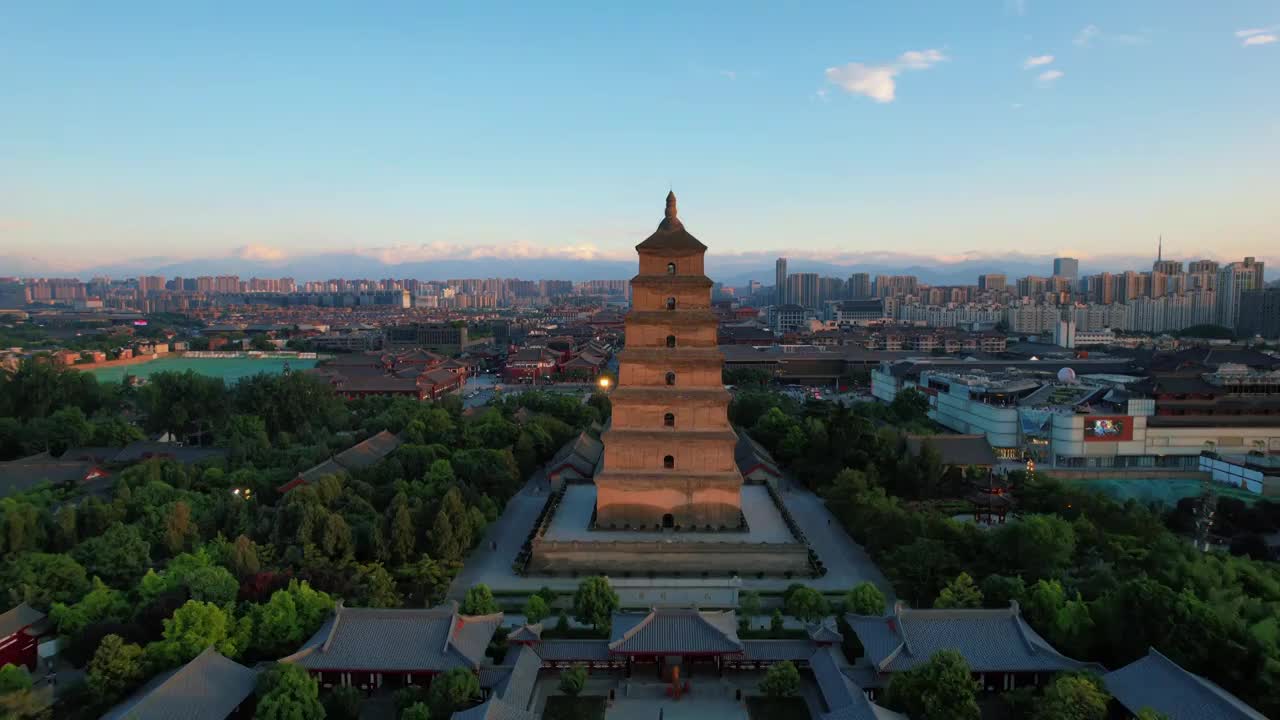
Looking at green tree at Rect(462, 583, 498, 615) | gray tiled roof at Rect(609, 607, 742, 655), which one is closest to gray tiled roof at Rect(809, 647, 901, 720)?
gray tiled roof at Rect(609, 607, 742, 655)

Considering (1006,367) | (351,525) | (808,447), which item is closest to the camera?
(351,525)

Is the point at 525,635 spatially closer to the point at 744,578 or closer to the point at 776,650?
the point at 776,650

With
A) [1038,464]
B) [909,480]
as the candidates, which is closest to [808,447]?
[909,480]

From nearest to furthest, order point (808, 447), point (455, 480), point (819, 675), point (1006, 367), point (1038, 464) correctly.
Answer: point (819, 675) → point (455, 480) → point (808, 447) → point (1038, 464) → point (1006, 367)

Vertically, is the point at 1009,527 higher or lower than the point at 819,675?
higher

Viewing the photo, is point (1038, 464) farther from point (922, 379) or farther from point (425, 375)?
point (425, 375)

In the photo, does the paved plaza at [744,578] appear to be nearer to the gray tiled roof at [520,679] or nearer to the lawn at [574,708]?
the gray tiled roof at [520,679]

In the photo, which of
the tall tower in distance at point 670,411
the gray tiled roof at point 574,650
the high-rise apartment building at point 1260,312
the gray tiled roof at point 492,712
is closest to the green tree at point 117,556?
the gray tiled roof at point 574,650

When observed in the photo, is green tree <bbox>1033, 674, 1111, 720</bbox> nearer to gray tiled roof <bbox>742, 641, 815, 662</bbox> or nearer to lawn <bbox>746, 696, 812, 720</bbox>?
lawn <bbox>746, 696, 812, 720</bbox>
